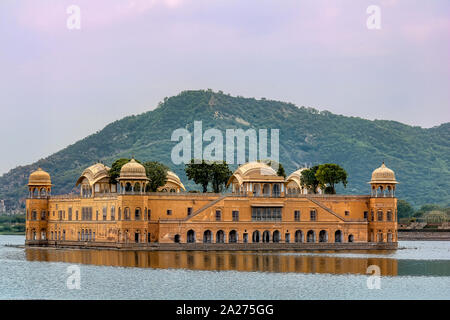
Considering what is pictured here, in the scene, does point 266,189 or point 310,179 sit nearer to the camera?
point 266,189

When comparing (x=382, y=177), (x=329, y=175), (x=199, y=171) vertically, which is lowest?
(x=382, y=177)

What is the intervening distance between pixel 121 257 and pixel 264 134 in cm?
10890

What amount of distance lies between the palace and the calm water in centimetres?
412

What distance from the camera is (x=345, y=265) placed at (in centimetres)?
6406

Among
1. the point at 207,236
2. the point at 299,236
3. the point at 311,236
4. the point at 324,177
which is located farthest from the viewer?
the point at 324,177

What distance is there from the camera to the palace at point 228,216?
259ft

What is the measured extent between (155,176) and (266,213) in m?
12.8

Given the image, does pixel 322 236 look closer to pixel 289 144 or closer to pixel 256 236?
pixel 256 236

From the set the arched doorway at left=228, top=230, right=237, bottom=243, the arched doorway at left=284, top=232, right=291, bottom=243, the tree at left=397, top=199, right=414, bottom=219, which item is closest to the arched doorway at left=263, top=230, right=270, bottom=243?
the arched doorway at left=284, top=232, right=291, bottom=243

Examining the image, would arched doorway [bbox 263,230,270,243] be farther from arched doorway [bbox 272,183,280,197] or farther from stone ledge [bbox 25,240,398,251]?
arched doorway [bbox 272,183,280,197]

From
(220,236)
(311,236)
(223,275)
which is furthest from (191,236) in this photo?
(223,275)

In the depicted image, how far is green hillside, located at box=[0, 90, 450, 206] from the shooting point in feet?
569

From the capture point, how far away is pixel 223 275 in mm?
57281

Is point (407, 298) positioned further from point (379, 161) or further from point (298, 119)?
point (298, 119)
